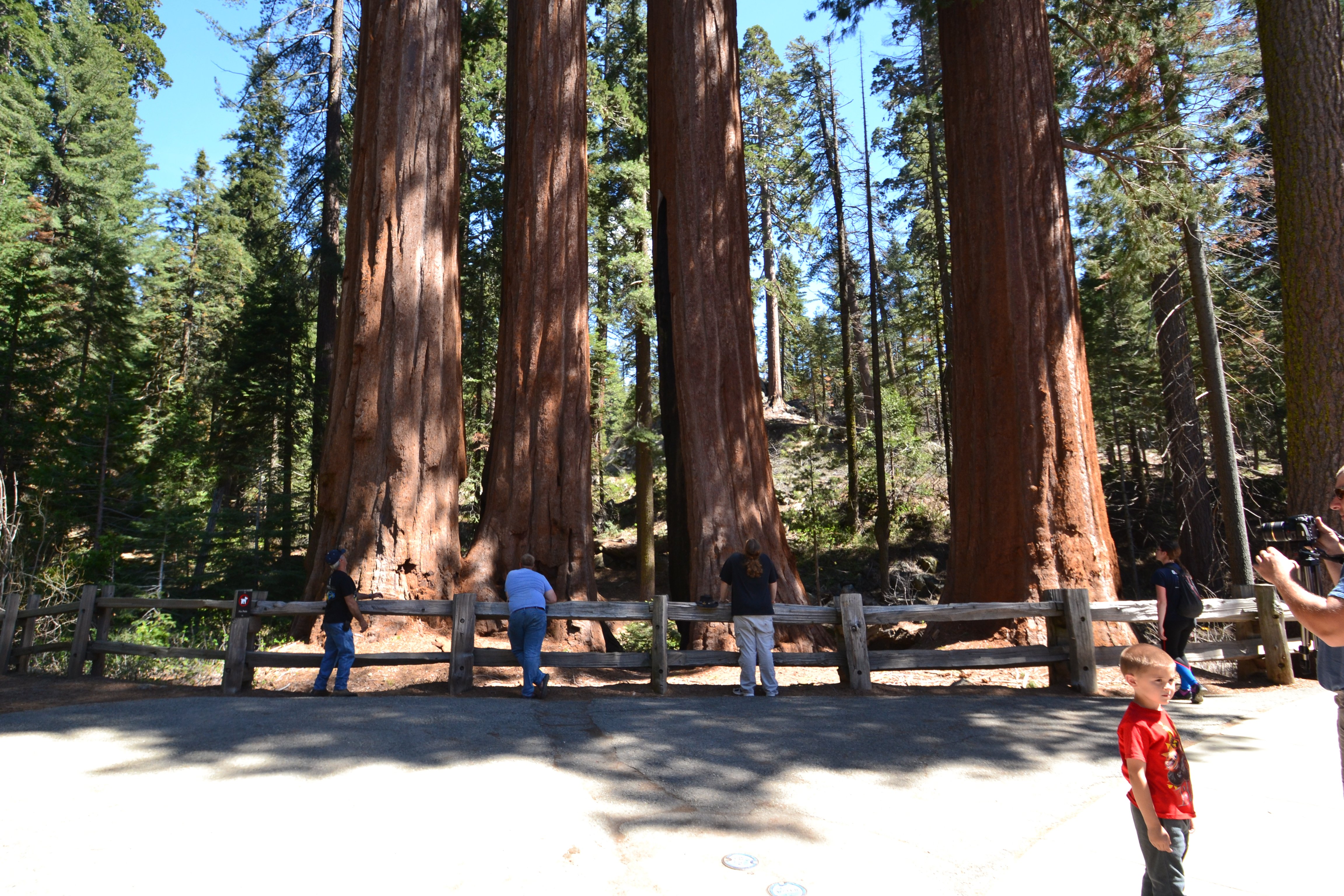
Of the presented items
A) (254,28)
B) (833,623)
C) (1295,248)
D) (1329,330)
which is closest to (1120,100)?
(1295,248)

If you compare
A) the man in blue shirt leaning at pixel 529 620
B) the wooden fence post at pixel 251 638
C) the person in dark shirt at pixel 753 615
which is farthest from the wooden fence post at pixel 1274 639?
the wooden fence post at pixel 251 638

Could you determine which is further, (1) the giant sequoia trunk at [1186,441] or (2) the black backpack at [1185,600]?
(1) the giant sequoia trunk at [1186,441]

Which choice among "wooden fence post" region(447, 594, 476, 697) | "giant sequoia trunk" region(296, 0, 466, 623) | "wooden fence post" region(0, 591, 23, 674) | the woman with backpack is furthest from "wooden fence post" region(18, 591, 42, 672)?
the woman with backpack

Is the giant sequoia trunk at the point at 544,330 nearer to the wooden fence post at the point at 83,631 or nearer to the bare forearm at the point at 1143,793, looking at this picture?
the wooden fence post at the point at 83,631

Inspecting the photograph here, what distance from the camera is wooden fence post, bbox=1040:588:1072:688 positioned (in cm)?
880

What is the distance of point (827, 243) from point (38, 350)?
27.5 meters

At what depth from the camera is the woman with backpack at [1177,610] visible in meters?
7.95

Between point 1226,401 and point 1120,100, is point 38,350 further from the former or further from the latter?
point 1226,401

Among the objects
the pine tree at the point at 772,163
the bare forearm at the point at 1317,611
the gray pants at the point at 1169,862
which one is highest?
the pine tree at the point at 772,163

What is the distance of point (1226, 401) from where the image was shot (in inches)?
618

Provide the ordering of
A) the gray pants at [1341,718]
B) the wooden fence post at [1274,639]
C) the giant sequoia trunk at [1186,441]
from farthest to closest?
the giant sequoia trunk at [1186,441] → the wooden fence post at [1274,639] → the gray pants at [1341,718]

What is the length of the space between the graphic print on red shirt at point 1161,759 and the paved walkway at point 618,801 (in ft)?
3.50

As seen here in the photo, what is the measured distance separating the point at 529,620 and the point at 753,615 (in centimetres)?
246

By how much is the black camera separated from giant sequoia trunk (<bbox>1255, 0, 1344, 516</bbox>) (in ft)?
22.4
